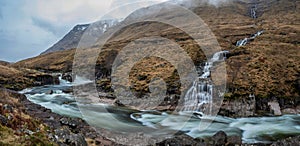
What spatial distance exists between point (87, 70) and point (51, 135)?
73.3m

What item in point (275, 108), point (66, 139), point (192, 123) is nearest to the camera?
point (66, 139)

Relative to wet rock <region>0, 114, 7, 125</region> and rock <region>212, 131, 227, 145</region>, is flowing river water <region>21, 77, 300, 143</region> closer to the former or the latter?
rock <region>212, 131, 227, 145</region>

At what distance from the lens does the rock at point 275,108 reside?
130 feet

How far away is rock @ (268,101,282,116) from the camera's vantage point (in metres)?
39.6

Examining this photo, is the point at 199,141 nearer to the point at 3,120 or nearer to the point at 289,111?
the point at 3,120

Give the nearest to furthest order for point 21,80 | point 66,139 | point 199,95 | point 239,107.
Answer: point 66,139 < point 239,107 < point 199,95 < point 21,80

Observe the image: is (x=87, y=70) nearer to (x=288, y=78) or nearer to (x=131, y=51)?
(x=131, y=51)

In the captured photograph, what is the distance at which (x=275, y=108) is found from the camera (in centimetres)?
4078

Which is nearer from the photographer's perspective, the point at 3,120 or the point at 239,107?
the point at 3,120

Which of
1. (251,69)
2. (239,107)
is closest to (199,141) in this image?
(239,107)

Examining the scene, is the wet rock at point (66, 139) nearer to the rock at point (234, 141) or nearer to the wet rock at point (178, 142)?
the wet rock at point (178, 142)

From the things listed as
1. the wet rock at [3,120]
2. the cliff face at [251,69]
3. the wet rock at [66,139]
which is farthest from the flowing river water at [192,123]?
the wet rock at [3,120]

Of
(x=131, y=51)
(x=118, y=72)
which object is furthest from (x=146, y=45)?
Result: (x=118, y=72)

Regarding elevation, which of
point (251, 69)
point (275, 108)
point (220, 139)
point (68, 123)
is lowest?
point (220, 139)
